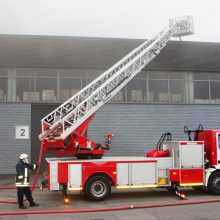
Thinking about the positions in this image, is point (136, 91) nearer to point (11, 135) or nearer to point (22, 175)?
point (11, 135)

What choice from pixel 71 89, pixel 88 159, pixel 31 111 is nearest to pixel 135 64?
pixel 88 159

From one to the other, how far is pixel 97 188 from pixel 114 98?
10045 millimetres

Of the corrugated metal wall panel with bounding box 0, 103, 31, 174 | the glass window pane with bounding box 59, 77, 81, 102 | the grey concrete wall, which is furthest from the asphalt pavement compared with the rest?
the glass window pane with bounding box 59, 77, 81, 102

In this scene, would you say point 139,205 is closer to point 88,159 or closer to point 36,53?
point 88,159

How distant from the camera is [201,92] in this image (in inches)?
950

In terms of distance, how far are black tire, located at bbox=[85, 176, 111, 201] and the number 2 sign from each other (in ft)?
30.4

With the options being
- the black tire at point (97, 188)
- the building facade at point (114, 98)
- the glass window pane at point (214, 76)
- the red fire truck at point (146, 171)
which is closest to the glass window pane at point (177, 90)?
the building facade at point (114, 98)

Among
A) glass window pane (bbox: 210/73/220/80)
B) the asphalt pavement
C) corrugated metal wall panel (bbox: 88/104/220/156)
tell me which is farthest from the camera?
glass window pane (bbox: 210/73/220/80)

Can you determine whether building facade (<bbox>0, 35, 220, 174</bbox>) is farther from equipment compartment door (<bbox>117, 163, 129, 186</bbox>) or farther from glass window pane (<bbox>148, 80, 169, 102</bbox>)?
equipment compartment door (<bbox>117, 163, 129, 186</bbox>)

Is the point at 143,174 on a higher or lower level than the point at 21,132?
lower

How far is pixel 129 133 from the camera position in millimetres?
22609

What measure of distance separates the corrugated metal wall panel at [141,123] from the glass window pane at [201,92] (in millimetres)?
514

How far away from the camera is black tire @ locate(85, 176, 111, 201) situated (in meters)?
13.3

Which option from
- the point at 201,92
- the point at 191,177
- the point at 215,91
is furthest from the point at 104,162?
the point at 215,91
